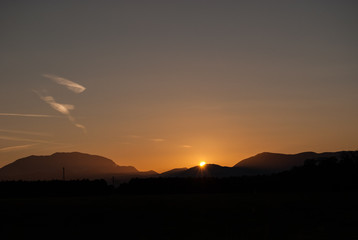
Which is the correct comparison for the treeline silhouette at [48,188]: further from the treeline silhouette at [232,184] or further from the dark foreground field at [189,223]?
the dark foreground field at [189,223]

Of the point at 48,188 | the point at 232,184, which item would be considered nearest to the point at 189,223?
the point at 232,184

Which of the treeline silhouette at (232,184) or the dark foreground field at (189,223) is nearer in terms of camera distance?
the dark foreground field at (189,223)

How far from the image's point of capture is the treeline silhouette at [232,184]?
72.8 m

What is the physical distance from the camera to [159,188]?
82.6 metres

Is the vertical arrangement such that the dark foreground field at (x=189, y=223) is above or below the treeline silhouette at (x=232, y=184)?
below

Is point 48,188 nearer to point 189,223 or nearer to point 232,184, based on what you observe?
point 232,184

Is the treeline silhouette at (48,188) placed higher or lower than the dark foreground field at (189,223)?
higher

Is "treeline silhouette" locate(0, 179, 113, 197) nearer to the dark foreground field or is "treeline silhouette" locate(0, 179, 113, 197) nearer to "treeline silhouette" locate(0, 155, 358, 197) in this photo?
"treeline silhouette" locate(0, 155, 358, 197)

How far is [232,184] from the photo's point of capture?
8019cm

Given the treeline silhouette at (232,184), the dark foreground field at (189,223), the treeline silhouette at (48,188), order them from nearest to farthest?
1. the dark foreground field at (189,223)
2. the treeline silhouette at (232,184)
3. the treeline silhouette at (48,188)

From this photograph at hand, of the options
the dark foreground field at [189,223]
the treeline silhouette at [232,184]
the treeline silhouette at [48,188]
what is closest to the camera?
the dark foreground field at [189,223]

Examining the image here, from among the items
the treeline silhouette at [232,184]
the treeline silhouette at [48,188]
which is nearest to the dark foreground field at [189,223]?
the treeline silhouette at [232,184]

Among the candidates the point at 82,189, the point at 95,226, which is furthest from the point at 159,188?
the point at 95,226

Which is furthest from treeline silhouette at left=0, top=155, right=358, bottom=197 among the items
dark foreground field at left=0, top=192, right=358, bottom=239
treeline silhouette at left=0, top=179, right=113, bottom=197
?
dark foreground field at left=0, top=192, right=358, bottom=239
